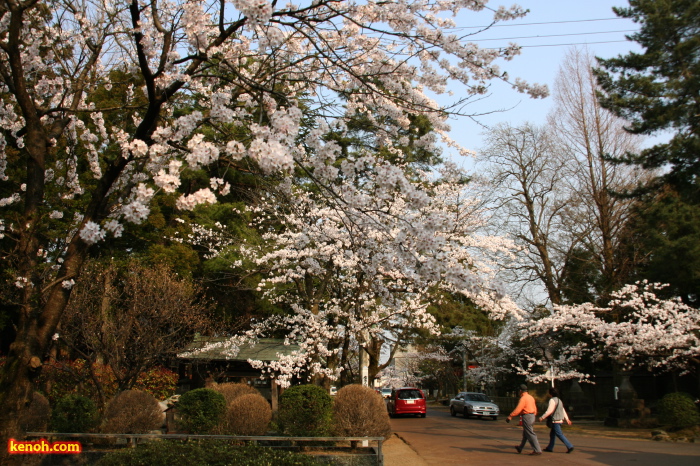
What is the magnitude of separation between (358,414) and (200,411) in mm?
3685

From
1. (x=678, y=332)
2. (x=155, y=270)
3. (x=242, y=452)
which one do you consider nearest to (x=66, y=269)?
(x=242, y=452)

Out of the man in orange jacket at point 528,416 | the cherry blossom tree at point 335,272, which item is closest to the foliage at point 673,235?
the cherry blossom tree at point 335,272

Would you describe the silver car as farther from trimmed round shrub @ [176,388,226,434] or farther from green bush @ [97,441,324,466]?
green bush @ [97,441,324,466]

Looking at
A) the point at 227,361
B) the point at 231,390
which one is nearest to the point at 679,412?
the point at 231,390

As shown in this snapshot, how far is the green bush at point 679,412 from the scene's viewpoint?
51.9 feet

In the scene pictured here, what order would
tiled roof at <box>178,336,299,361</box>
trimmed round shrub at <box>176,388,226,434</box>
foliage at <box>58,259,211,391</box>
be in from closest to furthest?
trimmed round shrub at <box>176,388,226,434</box> → foliage at <box>58,259,211,391</box> → tiled roof at <box>178,336,299,361</box>

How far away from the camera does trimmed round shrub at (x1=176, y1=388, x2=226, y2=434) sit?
1248cm

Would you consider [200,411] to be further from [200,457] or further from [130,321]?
[200,457]

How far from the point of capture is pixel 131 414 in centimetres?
1194

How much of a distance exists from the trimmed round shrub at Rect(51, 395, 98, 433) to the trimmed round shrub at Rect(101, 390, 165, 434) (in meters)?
0.83

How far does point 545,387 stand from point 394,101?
2533 cm

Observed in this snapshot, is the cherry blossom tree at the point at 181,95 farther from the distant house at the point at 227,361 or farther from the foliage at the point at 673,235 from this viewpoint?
the foliage at the point at 673,235

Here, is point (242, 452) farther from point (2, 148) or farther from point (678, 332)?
point (678, 332)

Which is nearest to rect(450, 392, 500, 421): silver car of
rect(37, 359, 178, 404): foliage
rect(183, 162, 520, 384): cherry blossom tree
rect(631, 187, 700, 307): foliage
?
rect(183, 162, 520, 384): cherry blossom tree
